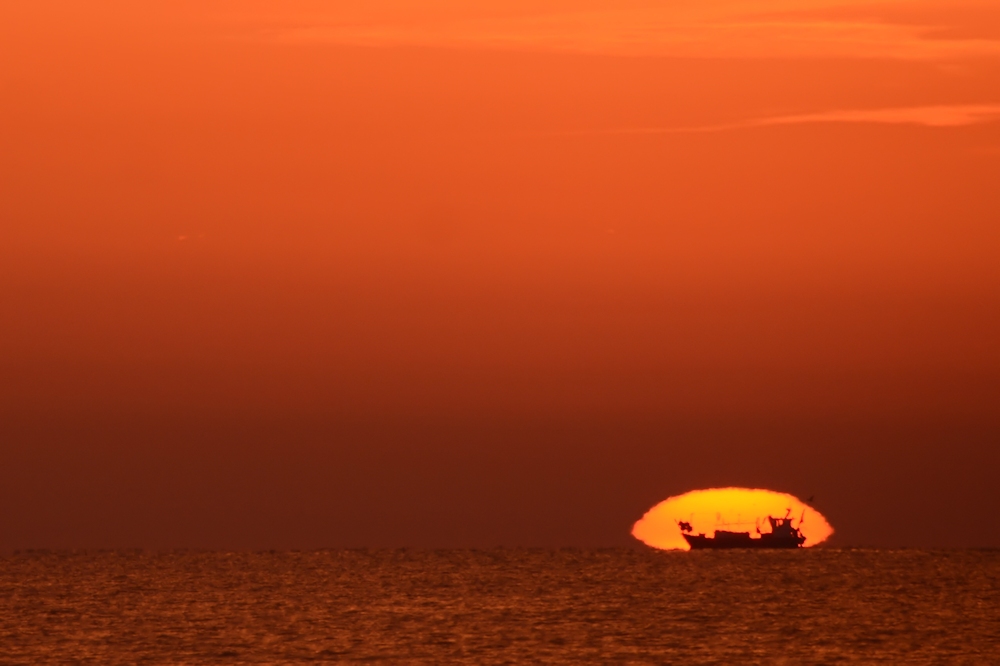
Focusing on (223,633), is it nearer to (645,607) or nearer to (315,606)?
(315,606)

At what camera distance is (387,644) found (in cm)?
11419

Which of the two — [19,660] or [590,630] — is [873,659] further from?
[19,660]

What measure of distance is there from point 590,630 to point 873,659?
25757 mm

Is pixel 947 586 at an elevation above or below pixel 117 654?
above

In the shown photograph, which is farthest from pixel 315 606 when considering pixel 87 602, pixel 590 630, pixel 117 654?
pixel 117 654

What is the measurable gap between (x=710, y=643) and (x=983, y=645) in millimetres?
18641

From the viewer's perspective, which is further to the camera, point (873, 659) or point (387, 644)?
point (387, 644)

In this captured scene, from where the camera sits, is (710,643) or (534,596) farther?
(534,596)

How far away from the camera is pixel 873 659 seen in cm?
10531

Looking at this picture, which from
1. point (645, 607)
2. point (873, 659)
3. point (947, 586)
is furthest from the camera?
point (947, 586)

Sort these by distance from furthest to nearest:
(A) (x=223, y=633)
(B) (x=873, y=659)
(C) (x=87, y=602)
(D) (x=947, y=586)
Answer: (D) (x=947, y=586), (C) (x=87, y=602), (A) (x=223, y=633), (B) (x=873, y=659)

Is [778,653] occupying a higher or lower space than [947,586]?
lower

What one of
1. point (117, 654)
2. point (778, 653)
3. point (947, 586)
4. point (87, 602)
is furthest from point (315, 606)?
point (947, 586)

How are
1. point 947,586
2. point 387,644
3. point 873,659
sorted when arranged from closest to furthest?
point 873,659 < point 387,644 < point 947,586
